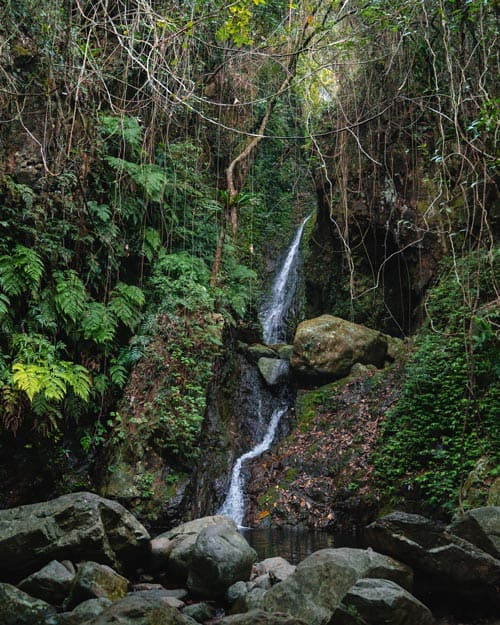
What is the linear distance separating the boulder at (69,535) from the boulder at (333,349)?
539 cm

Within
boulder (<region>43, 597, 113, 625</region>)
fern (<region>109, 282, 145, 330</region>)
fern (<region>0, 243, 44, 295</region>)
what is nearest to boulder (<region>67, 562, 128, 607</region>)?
boulder (<region>43, 597, 113, 625</region>)

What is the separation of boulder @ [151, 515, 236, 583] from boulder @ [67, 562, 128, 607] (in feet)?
2.36

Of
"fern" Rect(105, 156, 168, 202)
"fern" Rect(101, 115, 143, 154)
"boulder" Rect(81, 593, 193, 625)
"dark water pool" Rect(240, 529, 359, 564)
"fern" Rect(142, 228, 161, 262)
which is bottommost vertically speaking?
"dark water pool" Rect(240, 529, 359, 564)

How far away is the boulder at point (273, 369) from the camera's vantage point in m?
10.3

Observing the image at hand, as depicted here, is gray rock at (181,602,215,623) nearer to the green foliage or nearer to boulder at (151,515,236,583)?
boulder at (151,515,236,583)

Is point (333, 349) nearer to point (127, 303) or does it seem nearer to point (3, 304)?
point (127, 303)

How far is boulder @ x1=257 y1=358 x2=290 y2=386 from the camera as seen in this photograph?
10.3m

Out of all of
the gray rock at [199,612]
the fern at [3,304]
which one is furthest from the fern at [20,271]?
the gray rock at [199,612]

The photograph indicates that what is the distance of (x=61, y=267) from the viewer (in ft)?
24.2

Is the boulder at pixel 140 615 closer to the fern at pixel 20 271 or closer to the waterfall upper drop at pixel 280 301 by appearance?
the fern at pixel 20 271

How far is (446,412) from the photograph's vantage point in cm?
672

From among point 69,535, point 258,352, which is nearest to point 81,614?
point 69,535

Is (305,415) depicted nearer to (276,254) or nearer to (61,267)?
(61,267)

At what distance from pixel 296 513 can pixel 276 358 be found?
3.83 meters
